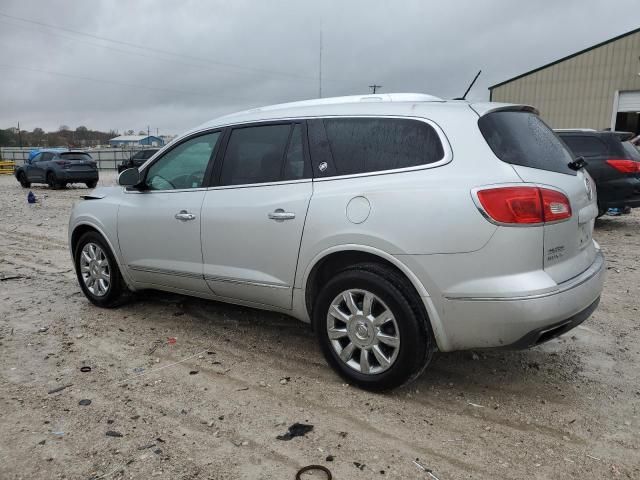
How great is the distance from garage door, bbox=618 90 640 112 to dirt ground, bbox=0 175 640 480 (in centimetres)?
2456

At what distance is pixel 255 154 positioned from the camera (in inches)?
159

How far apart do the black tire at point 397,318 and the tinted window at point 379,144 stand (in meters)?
0.66

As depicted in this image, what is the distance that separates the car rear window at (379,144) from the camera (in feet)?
10.6

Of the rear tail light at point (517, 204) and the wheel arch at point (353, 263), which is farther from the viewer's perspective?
the wheel arch at point (353, 263)

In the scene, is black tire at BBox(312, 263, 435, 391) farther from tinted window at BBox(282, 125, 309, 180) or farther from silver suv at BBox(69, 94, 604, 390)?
tinted window at BBox(282, 125, 309, 180)

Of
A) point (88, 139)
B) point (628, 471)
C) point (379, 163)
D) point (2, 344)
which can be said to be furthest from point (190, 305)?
point (88, 139)

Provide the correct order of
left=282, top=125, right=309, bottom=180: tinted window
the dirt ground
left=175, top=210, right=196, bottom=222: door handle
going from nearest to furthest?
1. the dirt ground
2. left=282, top=125, right=309, bottom=180: tinted window
3. left=175, top=210, right=196, bottom=222: door handle

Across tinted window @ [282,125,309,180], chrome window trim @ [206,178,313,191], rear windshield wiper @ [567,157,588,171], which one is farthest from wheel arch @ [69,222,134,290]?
rear windshield wiper @ [567,157,588,171]

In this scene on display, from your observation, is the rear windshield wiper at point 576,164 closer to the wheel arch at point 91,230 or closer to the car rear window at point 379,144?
the car rear window at point 379,144

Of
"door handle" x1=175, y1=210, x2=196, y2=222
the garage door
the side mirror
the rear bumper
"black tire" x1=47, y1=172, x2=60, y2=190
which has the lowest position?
"black tire" x1=47, y1=172, x2=60, y2=190

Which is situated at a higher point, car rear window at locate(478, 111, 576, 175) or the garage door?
the garage door

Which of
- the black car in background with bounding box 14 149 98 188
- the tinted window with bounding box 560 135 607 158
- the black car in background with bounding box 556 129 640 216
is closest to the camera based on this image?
the black car in background with bounding box 556 129 640 216

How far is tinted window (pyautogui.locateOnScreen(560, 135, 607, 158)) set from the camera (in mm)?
9678

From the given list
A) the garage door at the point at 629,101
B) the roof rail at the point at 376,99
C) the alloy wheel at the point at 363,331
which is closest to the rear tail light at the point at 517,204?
the alloy wheel at the point at 363,331
